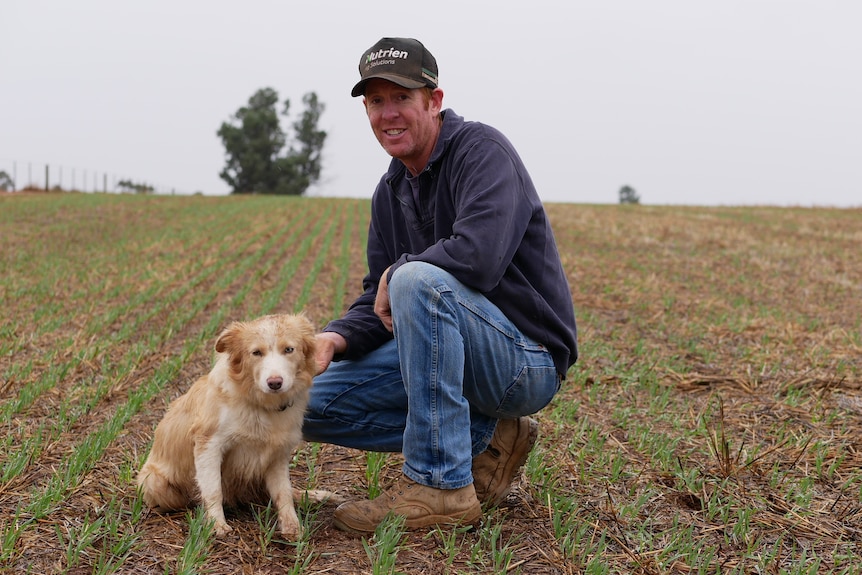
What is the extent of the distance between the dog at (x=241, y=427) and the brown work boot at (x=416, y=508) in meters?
0.27

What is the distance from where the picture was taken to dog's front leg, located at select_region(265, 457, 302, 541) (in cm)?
311

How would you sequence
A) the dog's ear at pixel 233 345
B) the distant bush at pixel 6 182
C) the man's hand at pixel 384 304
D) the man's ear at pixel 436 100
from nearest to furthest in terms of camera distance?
the dog's ear at pixel 233 345, the man's hand at pixel 384 304, the man's ear at pixel 436 100, the distant bush at pixel 6 182

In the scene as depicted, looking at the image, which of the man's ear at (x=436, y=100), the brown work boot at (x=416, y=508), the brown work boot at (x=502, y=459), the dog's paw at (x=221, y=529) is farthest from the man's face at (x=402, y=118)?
the dog's paw at (x=221, y=529)

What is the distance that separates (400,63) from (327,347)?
4.52 feet

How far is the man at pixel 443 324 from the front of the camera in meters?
3.01

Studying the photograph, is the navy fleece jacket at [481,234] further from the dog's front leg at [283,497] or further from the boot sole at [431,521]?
the boot sole at [431,521]

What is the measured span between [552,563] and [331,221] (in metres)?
25.0

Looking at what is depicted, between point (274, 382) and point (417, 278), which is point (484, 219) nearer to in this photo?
point (417, 278)

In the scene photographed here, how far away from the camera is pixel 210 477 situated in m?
3.10

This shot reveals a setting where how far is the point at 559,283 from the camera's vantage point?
3.37 meters

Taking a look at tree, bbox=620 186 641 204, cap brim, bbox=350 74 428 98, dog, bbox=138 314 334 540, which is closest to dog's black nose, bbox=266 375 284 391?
dog, bbox=138 314 334 540

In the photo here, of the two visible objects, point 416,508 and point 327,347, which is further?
point 327,347

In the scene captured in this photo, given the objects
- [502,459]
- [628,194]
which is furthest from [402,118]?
[628,194]

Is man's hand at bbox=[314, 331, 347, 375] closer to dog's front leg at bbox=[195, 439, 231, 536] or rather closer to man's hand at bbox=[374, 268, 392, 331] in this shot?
man's hand at bbox=[374, 268, 392, 331]
